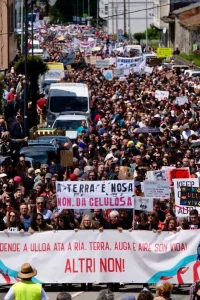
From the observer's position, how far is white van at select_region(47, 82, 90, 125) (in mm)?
40031

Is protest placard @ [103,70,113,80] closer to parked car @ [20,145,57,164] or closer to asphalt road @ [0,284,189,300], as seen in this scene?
parked car @ [20,145,57,164]

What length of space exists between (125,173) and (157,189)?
4.21 metres

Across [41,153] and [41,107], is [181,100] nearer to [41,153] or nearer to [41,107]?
[41,107]

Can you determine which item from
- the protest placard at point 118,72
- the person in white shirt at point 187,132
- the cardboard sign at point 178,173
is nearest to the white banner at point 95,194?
the cardboard sign at point 178,173

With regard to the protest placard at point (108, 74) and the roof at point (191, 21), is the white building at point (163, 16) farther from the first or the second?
the protest placard at point (108, 74)

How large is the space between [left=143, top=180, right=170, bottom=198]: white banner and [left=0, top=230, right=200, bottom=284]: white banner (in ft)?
7.56

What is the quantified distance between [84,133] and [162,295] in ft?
65.2

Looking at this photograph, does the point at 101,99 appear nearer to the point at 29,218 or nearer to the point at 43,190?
the point at 43,190

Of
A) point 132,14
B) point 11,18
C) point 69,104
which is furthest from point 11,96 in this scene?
point 132,14

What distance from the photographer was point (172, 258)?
15953 millimetres

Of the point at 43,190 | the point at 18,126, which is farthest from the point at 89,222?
the point at 18,126

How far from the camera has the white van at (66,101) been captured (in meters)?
40.0

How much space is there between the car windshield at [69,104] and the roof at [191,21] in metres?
46.2

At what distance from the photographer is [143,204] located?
17516mm
